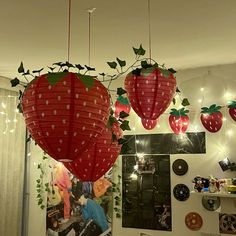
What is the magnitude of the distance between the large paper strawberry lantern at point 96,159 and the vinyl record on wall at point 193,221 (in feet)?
7.67

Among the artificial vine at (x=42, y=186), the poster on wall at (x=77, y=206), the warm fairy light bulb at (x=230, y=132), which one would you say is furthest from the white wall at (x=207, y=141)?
the artificial vine at (x=42, y=186)

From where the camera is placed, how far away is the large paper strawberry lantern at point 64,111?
1099mm

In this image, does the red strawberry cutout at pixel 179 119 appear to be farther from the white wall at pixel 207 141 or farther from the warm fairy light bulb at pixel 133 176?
the warm fairy light bulb at pixel 133 176

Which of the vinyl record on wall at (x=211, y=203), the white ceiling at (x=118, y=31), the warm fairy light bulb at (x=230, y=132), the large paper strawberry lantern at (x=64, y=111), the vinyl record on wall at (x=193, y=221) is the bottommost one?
the vinyl record on wall at (x=193, y=221)

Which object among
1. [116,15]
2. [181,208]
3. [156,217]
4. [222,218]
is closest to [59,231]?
[156,217]

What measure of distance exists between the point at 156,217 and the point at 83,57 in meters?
1.80

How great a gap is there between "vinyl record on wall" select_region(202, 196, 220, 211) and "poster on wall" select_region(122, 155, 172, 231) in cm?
37

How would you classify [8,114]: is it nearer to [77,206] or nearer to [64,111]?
[77,206]

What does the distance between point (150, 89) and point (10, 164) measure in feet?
9.53

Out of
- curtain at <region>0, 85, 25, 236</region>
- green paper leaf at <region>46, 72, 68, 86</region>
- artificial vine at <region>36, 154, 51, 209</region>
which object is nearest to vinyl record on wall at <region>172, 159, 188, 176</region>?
artificial vine at <region>36, 154, 51, 209</region>

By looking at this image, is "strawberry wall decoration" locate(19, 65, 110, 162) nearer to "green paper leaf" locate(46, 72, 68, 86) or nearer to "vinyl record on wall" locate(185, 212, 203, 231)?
"green paper leaf" locate(46, 72, 68, 86)

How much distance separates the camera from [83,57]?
11.0 feet

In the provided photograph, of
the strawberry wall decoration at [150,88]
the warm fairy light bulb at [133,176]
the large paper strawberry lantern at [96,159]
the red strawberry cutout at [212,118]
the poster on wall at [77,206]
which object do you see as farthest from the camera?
the poster on wall at [77,206]

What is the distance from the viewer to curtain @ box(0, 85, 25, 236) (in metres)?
4.05
